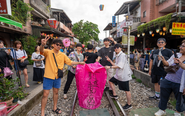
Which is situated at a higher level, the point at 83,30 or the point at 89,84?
the point at 83,30

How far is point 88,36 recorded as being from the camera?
26578 millimetres

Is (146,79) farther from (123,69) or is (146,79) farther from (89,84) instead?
(89,84)

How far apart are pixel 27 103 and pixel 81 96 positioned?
1.70m

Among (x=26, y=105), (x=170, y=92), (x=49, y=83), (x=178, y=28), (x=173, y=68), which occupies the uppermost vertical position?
(x=178, y=28)

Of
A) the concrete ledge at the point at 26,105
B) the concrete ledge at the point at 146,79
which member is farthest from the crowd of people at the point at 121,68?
the concrete ledge at the point at 146,79

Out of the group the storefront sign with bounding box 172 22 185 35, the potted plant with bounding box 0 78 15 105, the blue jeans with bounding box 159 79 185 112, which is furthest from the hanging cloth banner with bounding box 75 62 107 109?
the storefront sign with bounding box 172 22 185 35

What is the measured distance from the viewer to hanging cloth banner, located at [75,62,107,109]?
10.4 ft

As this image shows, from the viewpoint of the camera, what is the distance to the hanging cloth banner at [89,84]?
317 cm

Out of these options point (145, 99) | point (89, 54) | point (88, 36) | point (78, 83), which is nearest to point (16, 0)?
point (89, 54)

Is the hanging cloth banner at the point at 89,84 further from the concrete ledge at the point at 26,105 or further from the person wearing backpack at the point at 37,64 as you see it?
the person wearing backpack at the point at 37,64

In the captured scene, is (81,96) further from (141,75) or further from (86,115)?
(141,75)

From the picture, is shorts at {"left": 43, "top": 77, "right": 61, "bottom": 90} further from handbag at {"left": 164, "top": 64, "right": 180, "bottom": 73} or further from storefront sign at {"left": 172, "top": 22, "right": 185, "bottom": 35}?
storefront sign at {"left": 172, "top": 22, "right": 185, "bottom": 35}

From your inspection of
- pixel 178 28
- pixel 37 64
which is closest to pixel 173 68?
pixel 37 64

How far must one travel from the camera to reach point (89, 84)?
10.5ft
